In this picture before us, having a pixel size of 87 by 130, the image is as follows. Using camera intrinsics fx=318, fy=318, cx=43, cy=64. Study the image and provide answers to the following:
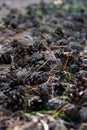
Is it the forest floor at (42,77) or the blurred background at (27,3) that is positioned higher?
the blurred background at (27,3)

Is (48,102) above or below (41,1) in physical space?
below

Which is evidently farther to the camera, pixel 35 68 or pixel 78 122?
pixel 35 68

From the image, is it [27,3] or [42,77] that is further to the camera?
[27,3]

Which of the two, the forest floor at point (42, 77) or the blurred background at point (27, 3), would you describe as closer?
the forest floor at point (42, 77)

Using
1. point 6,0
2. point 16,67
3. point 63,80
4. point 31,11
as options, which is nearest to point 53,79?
point 63,80

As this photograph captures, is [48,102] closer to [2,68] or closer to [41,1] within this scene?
[2,68]

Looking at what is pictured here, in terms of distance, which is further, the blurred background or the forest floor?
the blurred background

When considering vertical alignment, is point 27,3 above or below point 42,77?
above

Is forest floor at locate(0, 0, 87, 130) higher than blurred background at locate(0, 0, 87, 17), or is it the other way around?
blurred background at locate(0, 0, 87, 17)
